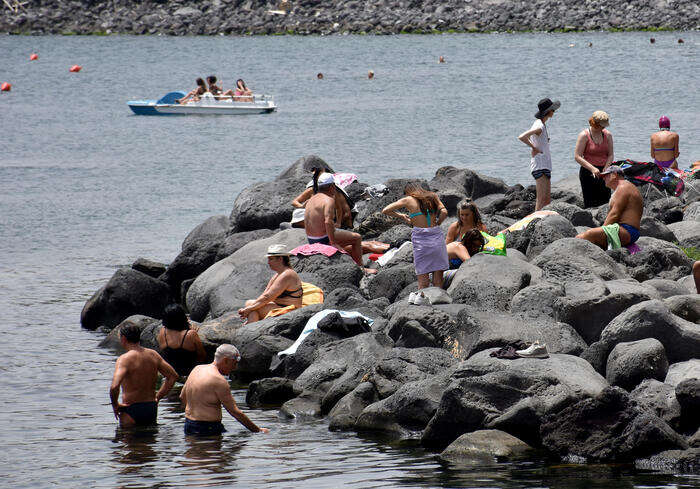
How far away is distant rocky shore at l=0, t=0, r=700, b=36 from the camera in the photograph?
8906cm

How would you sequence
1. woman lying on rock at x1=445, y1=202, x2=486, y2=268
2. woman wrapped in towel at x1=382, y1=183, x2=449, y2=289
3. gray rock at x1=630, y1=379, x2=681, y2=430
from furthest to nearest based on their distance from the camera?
1. woman lying on rock at x1=445, y1=202, x2=486, y2=268
2. woman wrapped in towel at x1=382, y1=183, x2=449, y2=289
3. gray rock at x1=630, y1=379, x2=681, y2=430

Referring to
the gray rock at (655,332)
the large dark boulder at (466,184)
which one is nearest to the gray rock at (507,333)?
the gray rock at (655,332)

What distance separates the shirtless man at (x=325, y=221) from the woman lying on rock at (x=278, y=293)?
1653 mm

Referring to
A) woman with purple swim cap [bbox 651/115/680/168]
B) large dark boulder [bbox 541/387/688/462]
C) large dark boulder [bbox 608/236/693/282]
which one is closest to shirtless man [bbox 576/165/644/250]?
large dark boulder [bbox 608/236/693/282]

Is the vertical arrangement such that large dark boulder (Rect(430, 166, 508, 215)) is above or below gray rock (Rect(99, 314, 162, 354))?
above

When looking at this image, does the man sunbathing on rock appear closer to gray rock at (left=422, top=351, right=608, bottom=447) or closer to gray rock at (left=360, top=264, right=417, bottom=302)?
gray rock at (left=360, top=264, right=417, bottom=302)

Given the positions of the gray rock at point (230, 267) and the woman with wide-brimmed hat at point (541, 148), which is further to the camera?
the woman with wide-brimmed hat at point (541, 148)

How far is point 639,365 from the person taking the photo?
11047 mm

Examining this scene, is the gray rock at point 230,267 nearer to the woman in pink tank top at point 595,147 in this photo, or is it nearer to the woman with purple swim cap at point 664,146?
the woman in pink tank top at point 595,147

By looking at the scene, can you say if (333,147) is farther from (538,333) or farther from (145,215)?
(538,333)

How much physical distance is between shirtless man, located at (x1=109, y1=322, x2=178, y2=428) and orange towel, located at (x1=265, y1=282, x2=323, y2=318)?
297cm

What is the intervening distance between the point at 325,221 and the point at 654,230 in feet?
16.5

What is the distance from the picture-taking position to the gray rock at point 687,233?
16734mm

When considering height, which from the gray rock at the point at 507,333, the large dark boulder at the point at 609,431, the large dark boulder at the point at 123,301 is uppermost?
Answer: the gray rock at the point at 507,333
